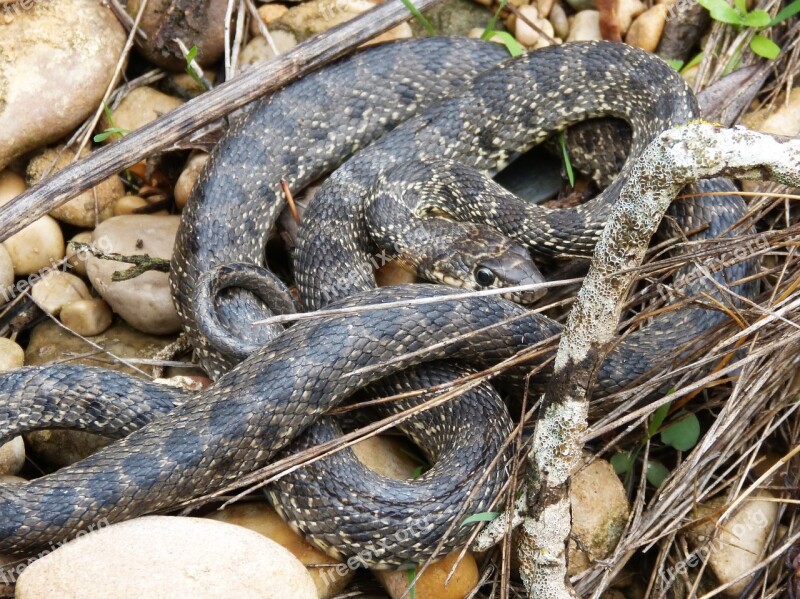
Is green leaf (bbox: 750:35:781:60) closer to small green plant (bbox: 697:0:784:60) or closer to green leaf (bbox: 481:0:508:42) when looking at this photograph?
small green plant (bbox: 697:0:784:60)

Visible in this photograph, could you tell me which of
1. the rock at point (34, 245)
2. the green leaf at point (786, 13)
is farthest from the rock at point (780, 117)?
the rock at point (34, 245)

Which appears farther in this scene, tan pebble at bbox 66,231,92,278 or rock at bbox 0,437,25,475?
tan pebble at bbox 66,231,92,278

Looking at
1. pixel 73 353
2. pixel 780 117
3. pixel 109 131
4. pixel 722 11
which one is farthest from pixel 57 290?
pixel 780 117

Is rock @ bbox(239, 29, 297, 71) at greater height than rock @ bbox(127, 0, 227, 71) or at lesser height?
lesser

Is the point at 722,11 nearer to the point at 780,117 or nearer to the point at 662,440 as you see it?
the point at 780,117

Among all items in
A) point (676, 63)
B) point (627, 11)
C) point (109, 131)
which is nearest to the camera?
point (109, 131)

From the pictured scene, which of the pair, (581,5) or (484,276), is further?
(581,5)

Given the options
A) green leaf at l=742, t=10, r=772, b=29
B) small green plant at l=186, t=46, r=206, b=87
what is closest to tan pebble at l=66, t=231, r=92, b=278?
small green plant at l=186, t=46, r=206, b=87
